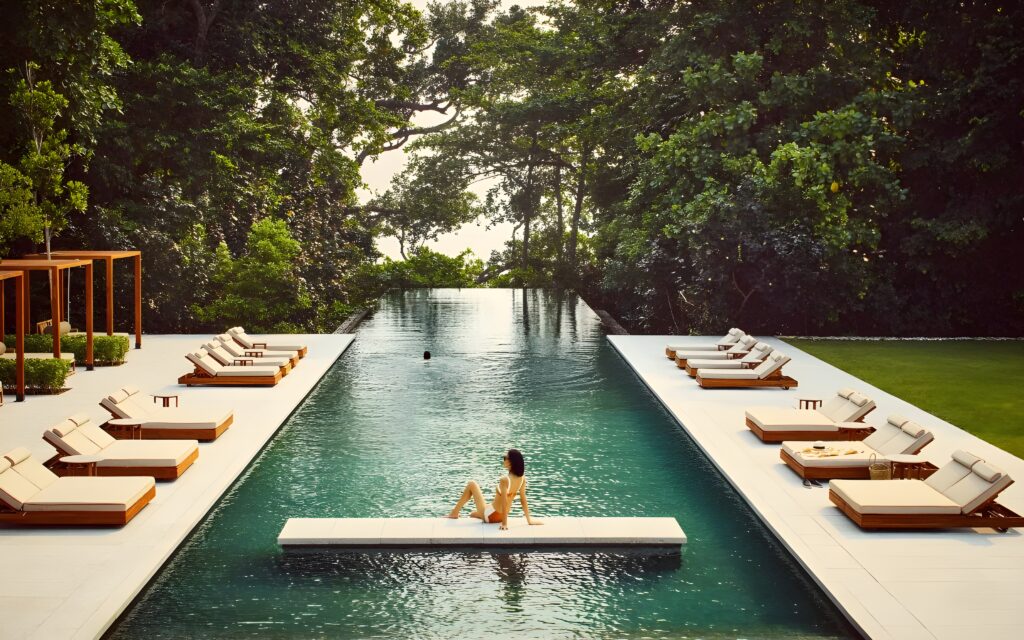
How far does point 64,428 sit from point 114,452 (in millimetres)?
575

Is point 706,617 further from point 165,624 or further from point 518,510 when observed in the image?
point 165,624

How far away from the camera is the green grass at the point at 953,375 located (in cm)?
1523

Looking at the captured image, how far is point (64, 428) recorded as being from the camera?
37.4 ft

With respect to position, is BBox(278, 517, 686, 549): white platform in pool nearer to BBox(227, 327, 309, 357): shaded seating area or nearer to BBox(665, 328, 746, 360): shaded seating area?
BBox(227, 327, 309, 357): shaded seating area

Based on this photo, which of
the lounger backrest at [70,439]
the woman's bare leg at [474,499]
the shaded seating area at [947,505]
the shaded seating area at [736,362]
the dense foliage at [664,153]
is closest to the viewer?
the shaded seating area at [947,505]

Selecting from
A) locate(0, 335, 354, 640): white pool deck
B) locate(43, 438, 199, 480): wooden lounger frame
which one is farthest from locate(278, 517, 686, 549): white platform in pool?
locate(43, 438, 199, 480): wooden lounger frame

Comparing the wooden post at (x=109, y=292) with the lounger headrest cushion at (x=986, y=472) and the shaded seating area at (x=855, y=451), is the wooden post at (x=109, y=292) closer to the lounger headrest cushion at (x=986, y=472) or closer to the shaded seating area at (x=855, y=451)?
the shaded seating area at (x=855, y=451)

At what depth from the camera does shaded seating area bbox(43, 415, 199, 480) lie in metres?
11.3

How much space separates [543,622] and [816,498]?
4114 millimetres

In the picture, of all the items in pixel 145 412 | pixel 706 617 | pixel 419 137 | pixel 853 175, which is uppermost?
pixel 419 137

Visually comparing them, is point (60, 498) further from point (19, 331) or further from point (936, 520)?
point (936, 520)

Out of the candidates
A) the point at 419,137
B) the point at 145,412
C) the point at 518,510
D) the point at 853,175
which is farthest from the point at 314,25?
the point at 518,510

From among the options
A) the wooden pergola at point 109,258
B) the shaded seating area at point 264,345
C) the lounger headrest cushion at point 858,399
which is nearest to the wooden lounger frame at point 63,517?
the lounger headrest cushion at point 858,399

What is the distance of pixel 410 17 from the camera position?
29531 mm
